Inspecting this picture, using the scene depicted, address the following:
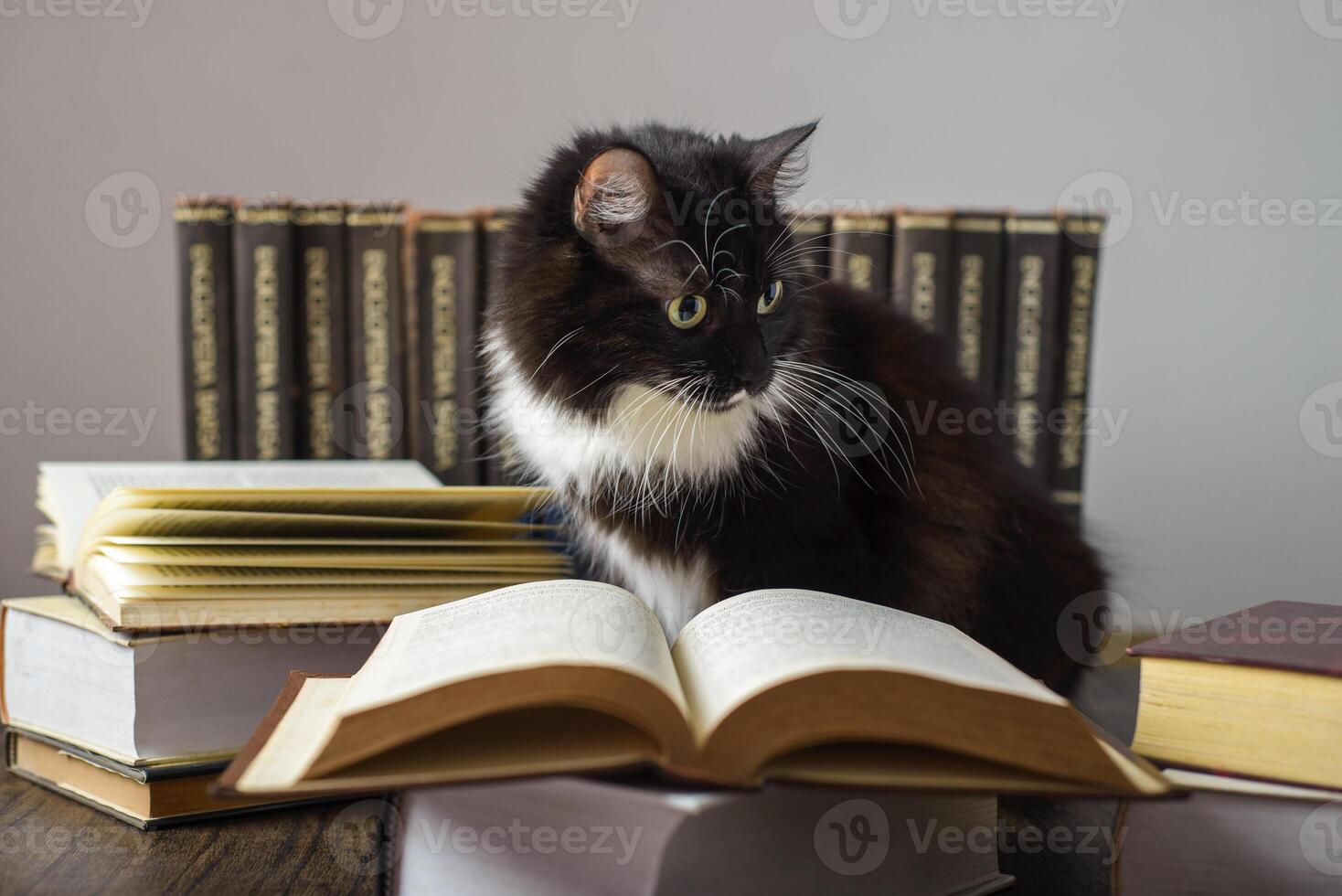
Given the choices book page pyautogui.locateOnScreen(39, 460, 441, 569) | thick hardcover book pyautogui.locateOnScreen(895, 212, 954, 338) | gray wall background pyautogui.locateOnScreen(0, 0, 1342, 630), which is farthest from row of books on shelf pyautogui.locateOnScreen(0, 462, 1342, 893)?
gray wall background pyautogui.locateOnScreen(0, 0, 1342, 630)

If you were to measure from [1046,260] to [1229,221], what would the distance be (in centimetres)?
61

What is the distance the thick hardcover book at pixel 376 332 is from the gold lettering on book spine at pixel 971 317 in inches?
27.3

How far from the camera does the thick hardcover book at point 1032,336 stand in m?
1.29

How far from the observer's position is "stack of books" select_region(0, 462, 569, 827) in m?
0.78

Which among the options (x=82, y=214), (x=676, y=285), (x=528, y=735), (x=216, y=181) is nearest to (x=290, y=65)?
(x=216, y=181)

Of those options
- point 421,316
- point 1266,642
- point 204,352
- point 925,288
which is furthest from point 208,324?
point 1266,642

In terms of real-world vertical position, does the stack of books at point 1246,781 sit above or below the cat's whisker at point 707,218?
below

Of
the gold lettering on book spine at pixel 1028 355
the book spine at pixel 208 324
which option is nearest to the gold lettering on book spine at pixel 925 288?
the gold lettering on book spine at pixel 1028 355

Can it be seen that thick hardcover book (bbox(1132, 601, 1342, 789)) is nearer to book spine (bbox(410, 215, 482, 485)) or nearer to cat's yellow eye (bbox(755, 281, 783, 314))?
cat's yellow eye (bbox(755, 281, 783, 314))

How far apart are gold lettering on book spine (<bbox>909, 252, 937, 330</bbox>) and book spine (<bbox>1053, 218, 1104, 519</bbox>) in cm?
16

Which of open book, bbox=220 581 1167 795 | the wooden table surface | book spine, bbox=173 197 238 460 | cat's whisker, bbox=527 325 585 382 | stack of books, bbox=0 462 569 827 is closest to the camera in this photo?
open book, bbox=220 581 1167 795

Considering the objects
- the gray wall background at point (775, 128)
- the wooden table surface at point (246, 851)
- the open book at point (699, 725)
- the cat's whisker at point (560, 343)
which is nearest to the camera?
the open book at point (699, 725)

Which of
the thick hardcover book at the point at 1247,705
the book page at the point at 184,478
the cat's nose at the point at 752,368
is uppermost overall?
the cat's nose at the point at 752,368

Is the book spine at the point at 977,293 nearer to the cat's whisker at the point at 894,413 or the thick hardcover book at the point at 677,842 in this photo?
the cat's whisker at the point at 894,413
